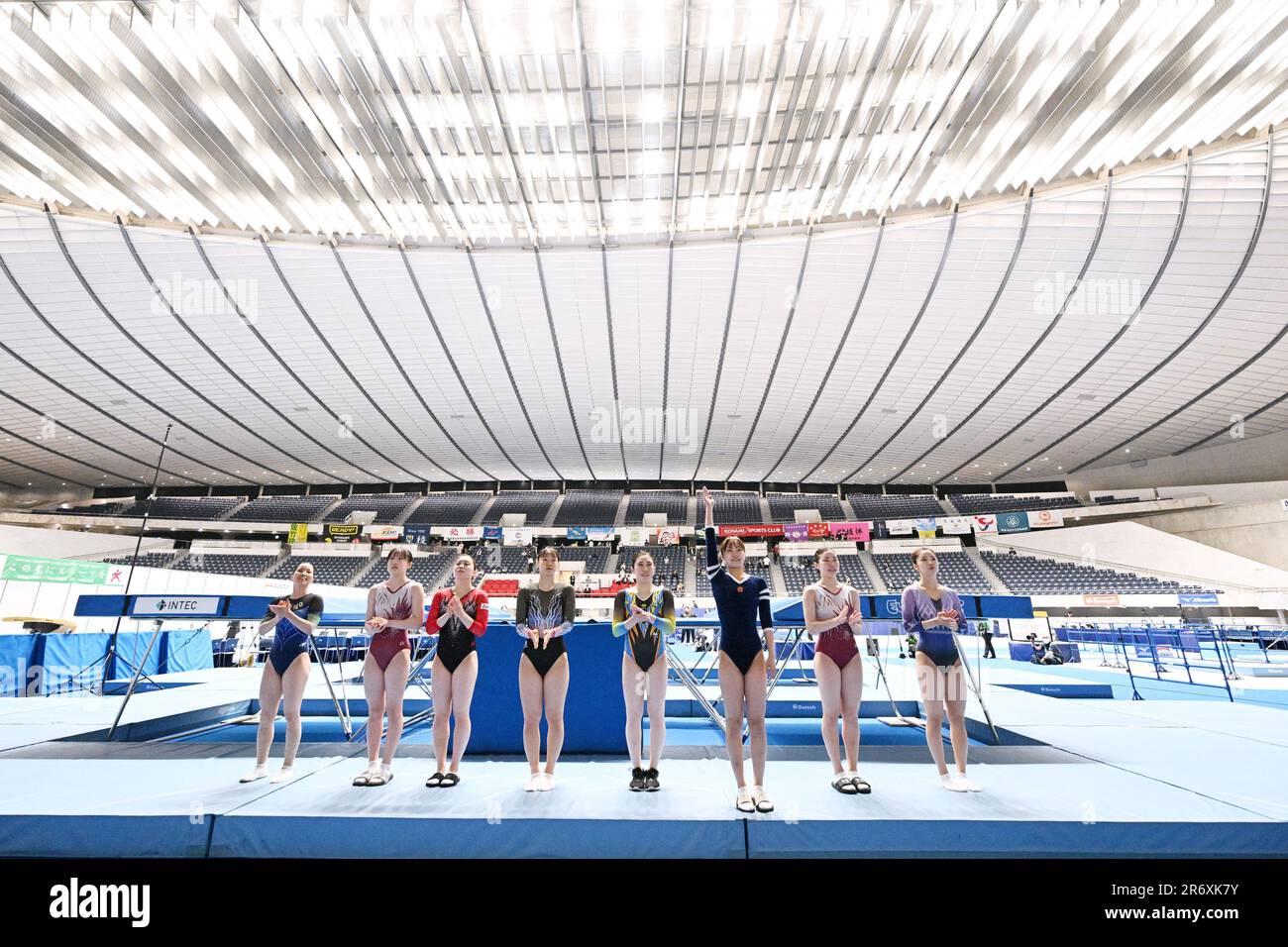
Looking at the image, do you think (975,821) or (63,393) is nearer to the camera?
(975,821)

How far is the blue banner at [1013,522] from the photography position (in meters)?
33.5

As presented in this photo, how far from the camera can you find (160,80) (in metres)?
10.7

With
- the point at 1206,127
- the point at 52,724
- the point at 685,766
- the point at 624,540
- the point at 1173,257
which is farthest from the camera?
the point at 624,540

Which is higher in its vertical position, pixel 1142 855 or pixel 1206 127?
pixel 1206 127

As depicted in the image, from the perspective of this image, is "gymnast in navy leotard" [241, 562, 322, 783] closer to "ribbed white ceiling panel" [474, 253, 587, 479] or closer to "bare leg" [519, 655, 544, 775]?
"bare leg" [519, 655, 544, 775]

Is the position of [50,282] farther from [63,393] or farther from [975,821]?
[975,821]

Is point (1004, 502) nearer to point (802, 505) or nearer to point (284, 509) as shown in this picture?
point (802, 505)

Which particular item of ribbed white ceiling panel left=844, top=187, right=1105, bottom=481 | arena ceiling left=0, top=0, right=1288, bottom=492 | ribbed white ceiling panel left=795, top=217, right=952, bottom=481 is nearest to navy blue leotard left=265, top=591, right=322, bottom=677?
arena ceiling left=0, top=0, right=1288, bottom=492

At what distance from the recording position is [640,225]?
645 inches

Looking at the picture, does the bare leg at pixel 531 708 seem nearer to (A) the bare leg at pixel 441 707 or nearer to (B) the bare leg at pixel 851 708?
(A) the bare leg at pixel 441 707

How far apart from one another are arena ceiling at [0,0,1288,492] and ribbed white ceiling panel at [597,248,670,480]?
0.16m

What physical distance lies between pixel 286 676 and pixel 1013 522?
127 ft
